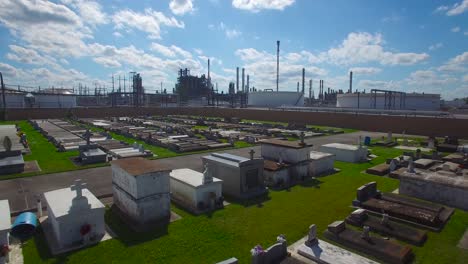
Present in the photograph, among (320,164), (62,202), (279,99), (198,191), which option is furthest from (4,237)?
(279,99)

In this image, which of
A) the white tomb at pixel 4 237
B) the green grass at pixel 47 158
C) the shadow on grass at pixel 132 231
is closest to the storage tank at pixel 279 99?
the green grass at pixel 47 158

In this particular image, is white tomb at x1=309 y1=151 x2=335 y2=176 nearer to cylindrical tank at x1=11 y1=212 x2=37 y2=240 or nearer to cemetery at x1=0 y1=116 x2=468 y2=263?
cemetery at x1=0 y1=116 x2=468 y2=263

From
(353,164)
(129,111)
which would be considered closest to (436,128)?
(353,164)

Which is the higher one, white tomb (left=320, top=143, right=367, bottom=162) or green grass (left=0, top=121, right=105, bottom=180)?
white tomb (left=320, top=143, right=367, bottom=162)

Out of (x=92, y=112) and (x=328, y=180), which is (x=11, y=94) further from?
(x=328, y=180)

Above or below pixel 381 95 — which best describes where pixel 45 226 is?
below

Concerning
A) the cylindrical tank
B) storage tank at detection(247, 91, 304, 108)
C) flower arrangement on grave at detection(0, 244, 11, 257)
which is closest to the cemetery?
the cylindrical tank

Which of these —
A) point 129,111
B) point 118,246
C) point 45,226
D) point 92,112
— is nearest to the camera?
point 118,246

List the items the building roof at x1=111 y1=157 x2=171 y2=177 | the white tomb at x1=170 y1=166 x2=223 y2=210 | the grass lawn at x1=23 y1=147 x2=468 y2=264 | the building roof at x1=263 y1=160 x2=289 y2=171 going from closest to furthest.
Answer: the grass lawn at x1=23 y1=147 x2=468 y2=264, the building roof at x1=111 y1=157 x2=171 y2=177, the white tomb at x1=170 y1=166 x2=223 y2=210, the building roof at x1=263 y1=160 x2=289 y2=171
